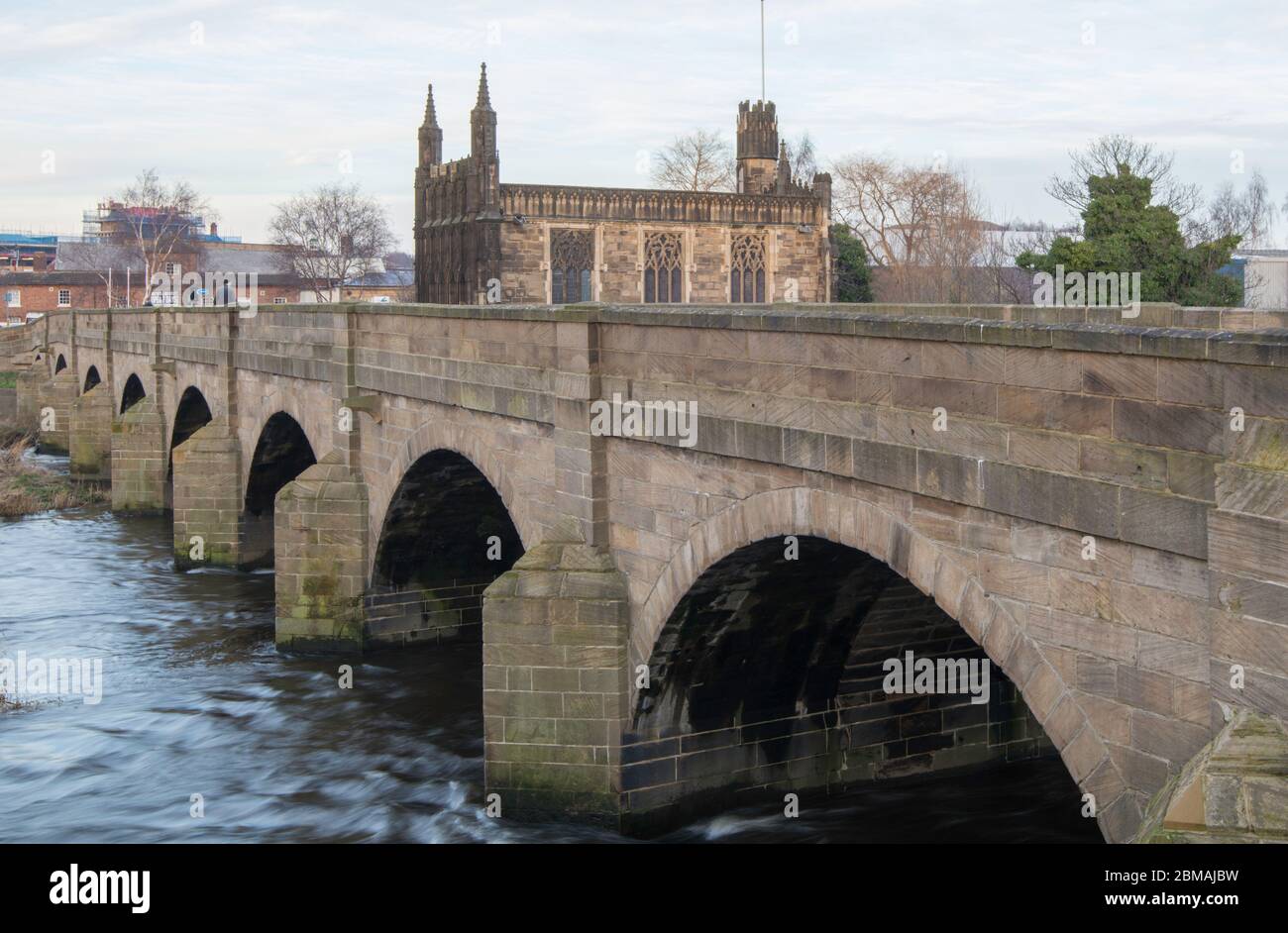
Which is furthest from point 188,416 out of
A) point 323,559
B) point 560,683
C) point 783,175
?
point 783,175

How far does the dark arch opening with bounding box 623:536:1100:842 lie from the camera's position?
14.0m

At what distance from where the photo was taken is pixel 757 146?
220ft

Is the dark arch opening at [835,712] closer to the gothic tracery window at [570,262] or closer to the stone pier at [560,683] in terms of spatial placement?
the stone pier at [560,683]

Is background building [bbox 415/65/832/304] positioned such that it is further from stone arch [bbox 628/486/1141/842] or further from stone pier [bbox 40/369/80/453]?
stone arch [bbox 628/486/1141/842]

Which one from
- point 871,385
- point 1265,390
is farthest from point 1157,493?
point 871,385

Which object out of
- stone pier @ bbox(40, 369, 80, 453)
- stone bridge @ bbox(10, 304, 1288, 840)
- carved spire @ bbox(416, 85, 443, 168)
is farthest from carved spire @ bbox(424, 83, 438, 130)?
stone bridge @ bbox(10, 304, 1288, 840)

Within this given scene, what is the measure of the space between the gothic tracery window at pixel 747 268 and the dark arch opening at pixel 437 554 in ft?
129

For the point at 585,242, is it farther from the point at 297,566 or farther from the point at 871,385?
the point at 871,385

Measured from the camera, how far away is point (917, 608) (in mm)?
15953

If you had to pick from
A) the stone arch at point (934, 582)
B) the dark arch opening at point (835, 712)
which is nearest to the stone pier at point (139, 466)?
the dark arch opening at point (835, 712)

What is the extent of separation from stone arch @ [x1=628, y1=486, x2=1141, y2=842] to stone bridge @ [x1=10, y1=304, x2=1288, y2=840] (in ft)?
0.09

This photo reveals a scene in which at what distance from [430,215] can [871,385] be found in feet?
175

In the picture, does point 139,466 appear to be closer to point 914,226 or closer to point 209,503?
point 209,503
